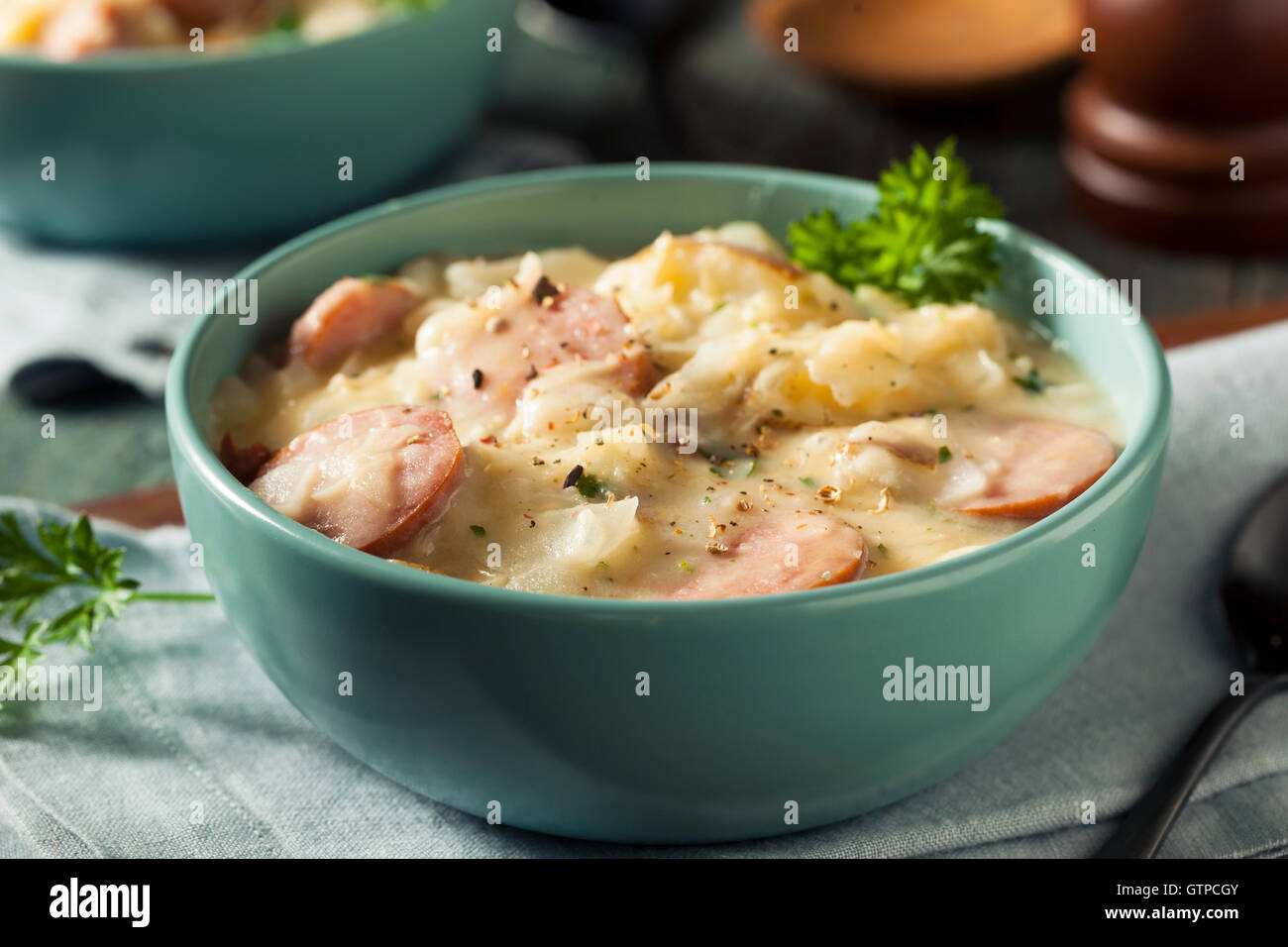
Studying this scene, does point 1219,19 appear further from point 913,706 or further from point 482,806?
point 482,806

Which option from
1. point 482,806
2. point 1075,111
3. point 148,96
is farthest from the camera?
point 1075,111

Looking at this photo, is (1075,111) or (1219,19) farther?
(1075,111)

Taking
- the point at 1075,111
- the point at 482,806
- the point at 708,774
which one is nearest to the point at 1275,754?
the point at 708,774

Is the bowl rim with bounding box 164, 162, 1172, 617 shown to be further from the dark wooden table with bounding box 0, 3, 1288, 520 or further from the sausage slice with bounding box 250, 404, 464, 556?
the dark wooden table with bounding box 0, 3, 1288, 520

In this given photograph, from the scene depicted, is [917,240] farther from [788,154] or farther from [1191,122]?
[788,154]

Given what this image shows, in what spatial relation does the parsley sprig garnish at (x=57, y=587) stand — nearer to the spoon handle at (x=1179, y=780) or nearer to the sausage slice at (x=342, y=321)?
the sausage slice at (x=342, y=321)

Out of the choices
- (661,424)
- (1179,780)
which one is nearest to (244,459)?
(661,424)
